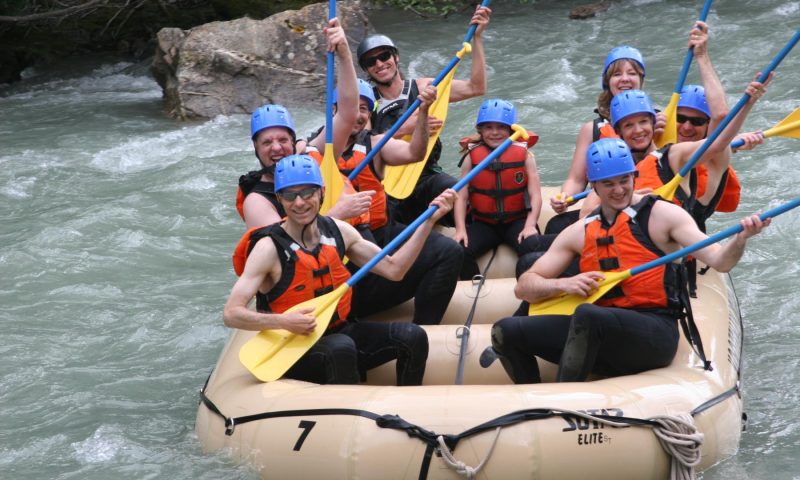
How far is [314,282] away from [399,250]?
0.38 metres

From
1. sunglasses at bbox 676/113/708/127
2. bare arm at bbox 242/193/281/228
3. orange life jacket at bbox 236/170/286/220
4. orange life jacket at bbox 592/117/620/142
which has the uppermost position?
sunglasses at bbox 676/113/708/127

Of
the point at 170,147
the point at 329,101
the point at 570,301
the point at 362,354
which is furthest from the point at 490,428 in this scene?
Answer: the point at 170,147

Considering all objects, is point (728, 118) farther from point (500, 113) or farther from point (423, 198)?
point (423, 198)

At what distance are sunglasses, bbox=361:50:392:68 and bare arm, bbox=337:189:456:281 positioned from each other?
1483mm

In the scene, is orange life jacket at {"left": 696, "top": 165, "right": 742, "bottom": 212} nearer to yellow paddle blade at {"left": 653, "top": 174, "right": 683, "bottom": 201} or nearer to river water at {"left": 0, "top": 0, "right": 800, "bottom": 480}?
yellow paddle blade at {"left": 653, "top": 174, "right": 683, "bottom": 201}

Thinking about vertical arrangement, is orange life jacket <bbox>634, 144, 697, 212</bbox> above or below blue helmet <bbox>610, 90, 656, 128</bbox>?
below

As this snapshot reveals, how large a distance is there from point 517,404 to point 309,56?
6.99 metres

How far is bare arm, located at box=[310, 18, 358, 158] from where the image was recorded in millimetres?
5008

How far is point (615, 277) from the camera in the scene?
166 inches

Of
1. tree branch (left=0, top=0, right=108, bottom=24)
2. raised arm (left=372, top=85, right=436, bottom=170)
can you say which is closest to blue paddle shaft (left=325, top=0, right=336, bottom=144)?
raised arm (left=372, top=85, right=436, bottom=170)

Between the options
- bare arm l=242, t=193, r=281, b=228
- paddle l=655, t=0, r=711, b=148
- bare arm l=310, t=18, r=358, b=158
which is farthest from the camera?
paddle l=655, t=0, r=711, b=148

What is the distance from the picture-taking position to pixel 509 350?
14.3 ft

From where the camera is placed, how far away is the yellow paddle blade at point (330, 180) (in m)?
5.06

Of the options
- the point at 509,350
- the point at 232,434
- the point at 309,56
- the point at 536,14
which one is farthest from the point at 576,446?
the point at 536,14
